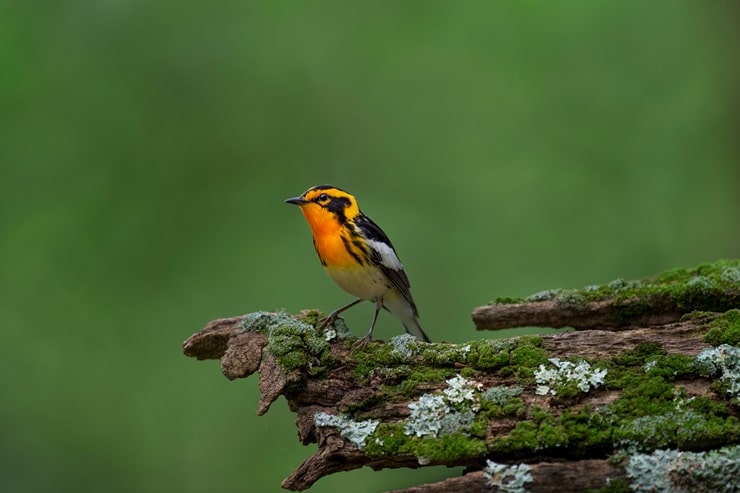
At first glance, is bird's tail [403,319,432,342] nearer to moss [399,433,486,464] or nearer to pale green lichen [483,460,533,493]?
moss [399,433,486,464]

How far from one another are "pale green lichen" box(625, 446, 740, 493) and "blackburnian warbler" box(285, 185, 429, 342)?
9.30ft

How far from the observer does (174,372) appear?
27.1 ft

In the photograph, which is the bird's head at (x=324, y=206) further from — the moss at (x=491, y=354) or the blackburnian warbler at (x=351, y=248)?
the moss at (x=491, y=354)

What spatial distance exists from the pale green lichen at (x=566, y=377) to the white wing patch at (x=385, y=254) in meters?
2.23

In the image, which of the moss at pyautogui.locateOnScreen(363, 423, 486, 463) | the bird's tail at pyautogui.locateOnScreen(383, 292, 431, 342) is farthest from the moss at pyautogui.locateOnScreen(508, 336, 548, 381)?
the bird's tail at pyautogui.locateOnScreen(383, 292, 431, 342)

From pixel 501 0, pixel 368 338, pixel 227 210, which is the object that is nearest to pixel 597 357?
pixel 368 338

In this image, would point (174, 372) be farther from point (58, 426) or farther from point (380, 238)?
point (380, 238)

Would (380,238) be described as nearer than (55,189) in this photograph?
Yes

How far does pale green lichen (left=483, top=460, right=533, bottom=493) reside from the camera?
3.25 meters

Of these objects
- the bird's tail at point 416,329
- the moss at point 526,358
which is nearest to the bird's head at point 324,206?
the bird's tail at point 416,329

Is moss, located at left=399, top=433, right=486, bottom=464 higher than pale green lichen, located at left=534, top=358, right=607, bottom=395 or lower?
lower

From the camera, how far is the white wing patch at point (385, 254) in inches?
230

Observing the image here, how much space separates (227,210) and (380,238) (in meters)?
3.10

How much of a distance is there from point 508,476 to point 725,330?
Answer: 142 centimetres
